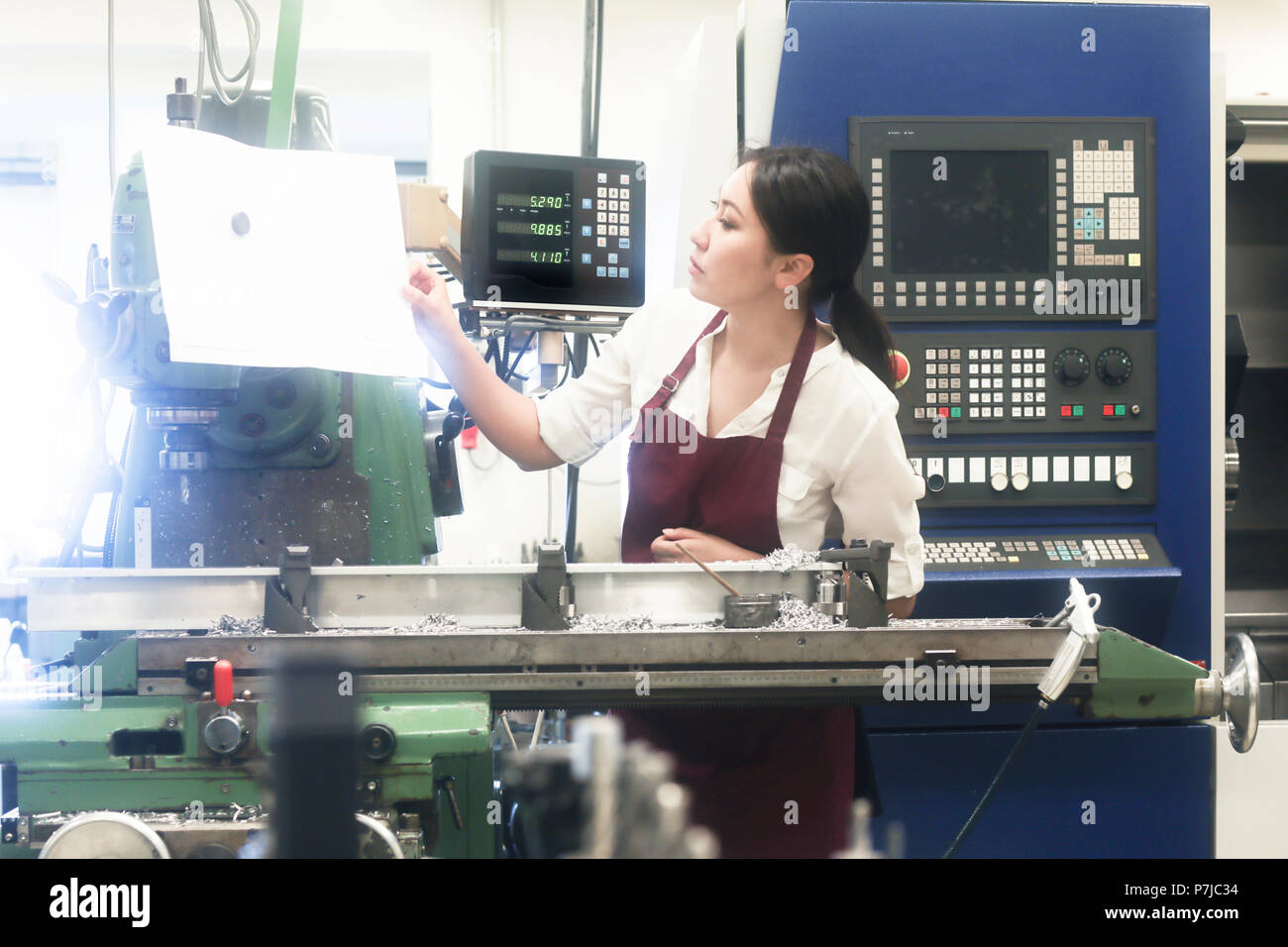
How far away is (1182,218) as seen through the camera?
1.96 meters

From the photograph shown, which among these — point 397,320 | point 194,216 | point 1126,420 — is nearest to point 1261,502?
point 1126,420

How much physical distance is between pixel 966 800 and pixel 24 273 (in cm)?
323

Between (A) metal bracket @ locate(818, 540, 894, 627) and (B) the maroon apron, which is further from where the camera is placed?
(B) the maroon apron

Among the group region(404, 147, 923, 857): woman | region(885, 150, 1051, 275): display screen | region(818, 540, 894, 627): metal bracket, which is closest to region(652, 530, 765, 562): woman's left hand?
region(404, 147, 923, 857): woman

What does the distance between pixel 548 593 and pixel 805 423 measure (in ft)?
1.84

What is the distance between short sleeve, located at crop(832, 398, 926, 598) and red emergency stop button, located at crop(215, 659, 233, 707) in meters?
0.81

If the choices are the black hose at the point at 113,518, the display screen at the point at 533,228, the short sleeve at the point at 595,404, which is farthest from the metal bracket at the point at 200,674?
the display screen at the point at 533,228

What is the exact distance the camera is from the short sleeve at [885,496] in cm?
144

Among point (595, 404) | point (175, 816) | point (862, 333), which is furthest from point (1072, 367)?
point (175, 816)

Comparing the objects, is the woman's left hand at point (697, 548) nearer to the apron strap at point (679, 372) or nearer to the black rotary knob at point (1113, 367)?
the apron strap at point (679, 372)

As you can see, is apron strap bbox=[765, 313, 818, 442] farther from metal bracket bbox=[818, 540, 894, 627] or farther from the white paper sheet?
the white paper sheet

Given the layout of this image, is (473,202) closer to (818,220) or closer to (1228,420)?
Answer: (818,220)

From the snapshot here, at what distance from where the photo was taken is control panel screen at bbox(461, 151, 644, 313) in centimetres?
182

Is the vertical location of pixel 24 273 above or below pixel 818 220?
above
